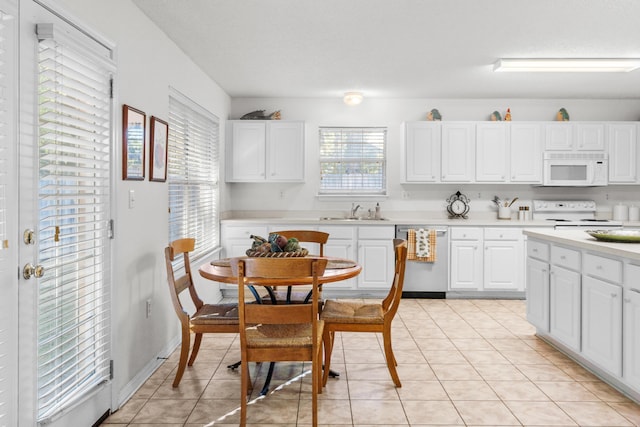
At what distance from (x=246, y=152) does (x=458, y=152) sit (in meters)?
2.66

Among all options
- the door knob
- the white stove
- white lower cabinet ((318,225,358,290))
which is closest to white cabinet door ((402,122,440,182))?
white lower cabinet ((318,225,358,290))

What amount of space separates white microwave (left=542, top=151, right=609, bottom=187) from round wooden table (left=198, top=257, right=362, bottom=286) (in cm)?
367

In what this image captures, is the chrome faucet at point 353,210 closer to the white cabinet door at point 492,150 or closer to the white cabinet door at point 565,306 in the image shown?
the white cabinet door at point 492,150

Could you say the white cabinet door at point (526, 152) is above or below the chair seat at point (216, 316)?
above

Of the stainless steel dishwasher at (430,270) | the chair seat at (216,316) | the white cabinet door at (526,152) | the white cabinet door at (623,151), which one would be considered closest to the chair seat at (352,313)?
the chair seat at (216,316)

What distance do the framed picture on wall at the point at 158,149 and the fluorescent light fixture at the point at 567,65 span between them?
10.0 feet

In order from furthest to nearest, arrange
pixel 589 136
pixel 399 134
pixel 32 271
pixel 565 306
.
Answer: pixel 399 134
pixel 589 136
pixel 565 306
pixel 32 271

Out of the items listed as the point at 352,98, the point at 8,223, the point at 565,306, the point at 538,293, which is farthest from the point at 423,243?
the point at 8,223

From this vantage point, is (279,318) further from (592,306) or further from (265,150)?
(265,150)

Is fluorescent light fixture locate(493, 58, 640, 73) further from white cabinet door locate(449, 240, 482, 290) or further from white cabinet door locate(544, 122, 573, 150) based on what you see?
white cabinet door locate(449, 240, 482, 290)

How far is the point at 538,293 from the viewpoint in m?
3.72

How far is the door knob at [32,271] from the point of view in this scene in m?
1.84

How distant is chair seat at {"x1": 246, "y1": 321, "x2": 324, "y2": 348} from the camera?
7.74ft

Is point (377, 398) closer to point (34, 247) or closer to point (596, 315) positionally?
point (596, 315)
